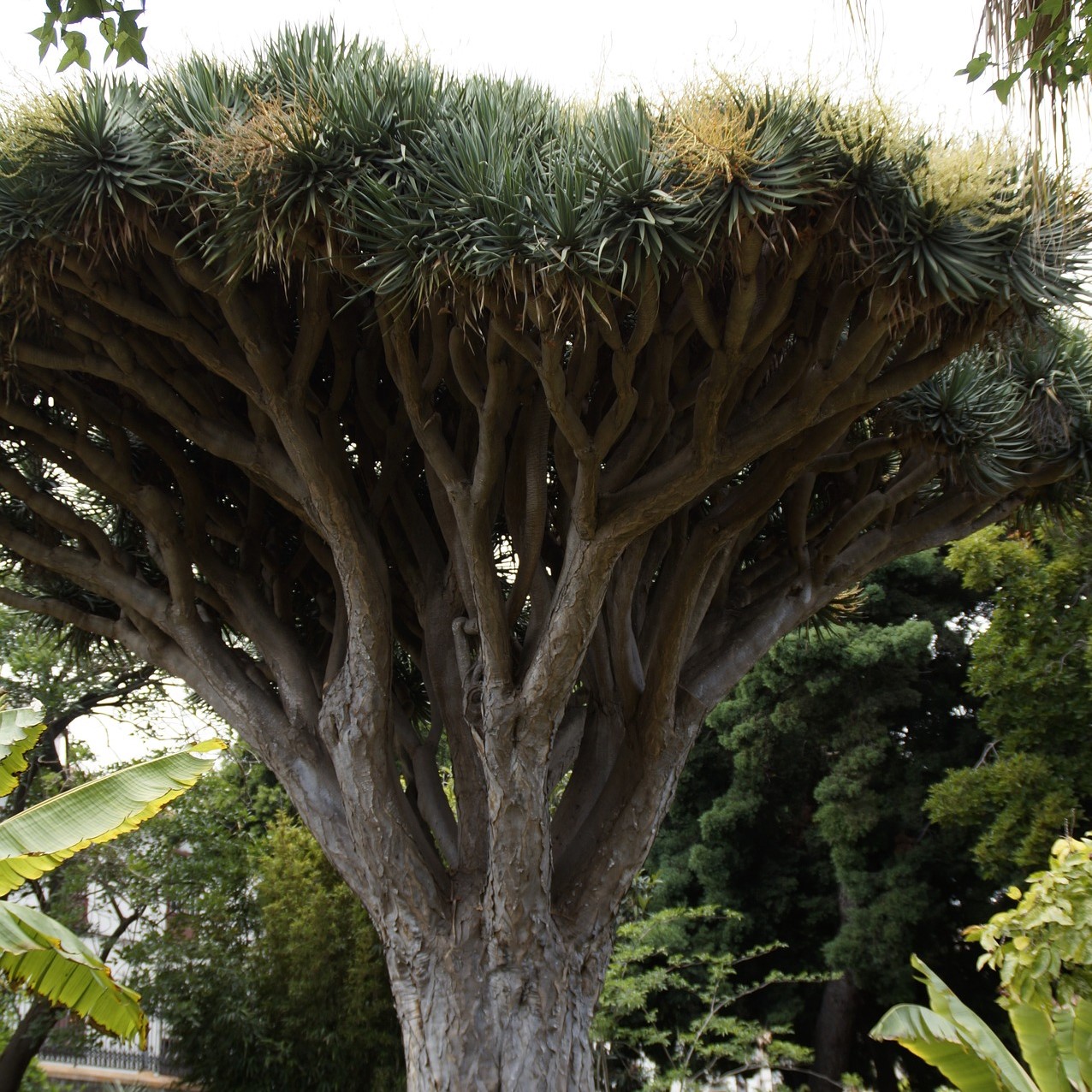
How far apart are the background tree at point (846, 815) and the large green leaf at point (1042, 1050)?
24.5ft

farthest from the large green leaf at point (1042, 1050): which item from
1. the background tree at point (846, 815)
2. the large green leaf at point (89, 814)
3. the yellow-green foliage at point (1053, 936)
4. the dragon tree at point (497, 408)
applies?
the background tree at point (846, 815)

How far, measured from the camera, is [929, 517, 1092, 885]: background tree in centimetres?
966

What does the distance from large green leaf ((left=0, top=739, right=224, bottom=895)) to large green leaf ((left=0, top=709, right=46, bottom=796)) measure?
0.42 m

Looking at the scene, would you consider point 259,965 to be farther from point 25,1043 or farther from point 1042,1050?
point 1042,1050

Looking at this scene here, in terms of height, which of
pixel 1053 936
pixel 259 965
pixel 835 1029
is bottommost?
pixel 1053 936

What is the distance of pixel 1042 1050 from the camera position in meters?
5.12

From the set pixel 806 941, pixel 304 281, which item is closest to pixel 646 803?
pixel 304 281

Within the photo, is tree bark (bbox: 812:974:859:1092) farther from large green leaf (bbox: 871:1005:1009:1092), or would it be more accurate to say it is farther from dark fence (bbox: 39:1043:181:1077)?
large green leaf (bbox: 871:1005:1009:1092)

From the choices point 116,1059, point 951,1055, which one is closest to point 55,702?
point 116,1059

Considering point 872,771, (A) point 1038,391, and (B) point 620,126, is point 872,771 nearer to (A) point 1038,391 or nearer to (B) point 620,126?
(A) point 1038,391

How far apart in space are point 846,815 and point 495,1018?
8120 millimetres

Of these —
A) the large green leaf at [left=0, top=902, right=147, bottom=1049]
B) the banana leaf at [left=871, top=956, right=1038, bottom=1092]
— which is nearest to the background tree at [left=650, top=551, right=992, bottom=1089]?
the banana leaf at [left=871, top=956, right=1038, bottom=1092]

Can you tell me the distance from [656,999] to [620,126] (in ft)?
34.9

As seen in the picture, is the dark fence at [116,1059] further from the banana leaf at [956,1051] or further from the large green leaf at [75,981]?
the banana leaf at [956,1051]
